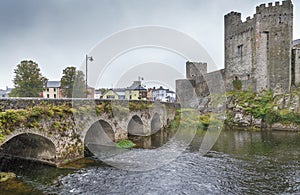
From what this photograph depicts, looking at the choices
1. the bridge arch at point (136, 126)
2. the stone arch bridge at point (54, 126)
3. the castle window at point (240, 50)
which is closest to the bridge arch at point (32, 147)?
the stone arch bridge at point (54, 126)

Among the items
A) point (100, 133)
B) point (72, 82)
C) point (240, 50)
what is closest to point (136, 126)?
point (100, 133)

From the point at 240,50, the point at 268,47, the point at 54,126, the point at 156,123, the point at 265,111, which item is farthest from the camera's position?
the point at 240,50

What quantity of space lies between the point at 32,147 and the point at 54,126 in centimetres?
235

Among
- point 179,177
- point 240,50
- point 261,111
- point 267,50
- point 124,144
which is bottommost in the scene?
point 179,177

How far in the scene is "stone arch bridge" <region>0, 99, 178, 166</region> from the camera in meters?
11.0

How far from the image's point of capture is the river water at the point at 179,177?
10.0 metres

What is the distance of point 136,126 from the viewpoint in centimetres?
2483

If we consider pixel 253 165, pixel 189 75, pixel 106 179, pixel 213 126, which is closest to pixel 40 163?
pixel 106 179

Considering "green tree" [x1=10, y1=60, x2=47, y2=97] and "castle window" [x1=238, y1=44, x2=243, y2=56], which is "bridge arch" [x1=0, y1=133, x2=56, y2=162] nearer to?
"green tree" [x1=10, y1=60, x2=47, y2=97]

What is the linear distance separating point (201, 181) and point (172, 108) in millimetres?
25386

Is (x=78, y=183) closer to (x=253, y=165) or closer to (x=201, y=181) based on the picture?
(x=201, y=181)

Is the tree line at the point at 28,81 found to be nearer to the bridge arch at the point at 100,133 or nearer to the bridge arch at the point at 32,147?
the bridge arch at the point at 100,133

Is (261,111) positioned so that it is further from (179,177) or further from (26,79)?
(26,79)

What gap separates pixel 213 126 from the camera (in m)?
30.3
